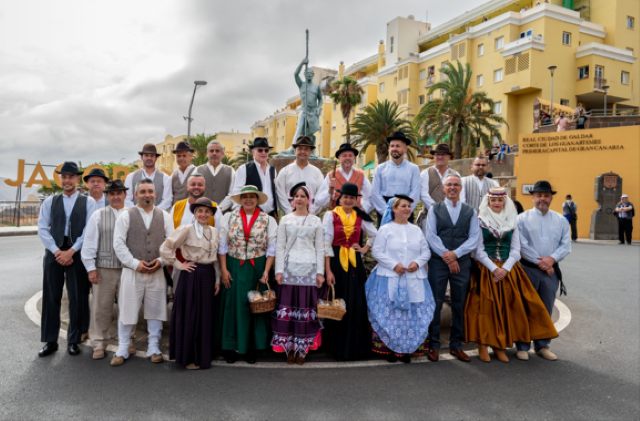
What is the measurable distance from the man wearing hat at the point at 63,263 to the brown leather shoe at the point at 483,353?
15.6 ft

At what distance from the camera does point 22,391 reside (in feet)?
12.8

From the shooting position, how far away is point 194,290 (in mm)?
4543

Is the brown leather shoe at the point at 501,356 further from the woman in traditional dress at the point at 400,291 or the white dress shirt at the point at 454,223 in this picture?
the white dress shirt at the point at 454,223


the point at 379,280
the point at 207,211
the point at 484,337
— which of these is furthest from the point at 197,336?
the point at 484,337

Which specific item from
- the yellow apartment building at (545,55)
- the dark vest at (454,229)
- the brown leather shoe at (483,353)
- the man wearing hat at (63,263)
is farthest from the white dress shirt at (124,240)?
the yellow apartment building at (545,55)

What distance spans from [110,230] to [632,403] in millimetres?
5696

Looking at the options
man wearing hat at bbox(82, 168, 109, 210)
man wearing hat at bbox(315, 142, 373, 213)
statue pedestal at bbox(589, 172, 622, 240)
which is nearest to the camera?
man wearing hat at bbox(82, 168, 109, 210)

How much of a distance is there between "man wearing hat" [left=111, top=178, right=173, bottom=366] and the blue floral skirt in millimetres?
2442

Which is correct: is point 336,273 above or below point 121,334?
above

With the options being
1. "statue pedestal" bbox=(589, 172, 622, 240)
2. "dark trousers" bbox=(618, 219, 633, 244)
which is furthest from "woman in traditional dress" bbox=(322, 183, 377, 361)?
"statue pedestal" bbox=(589, 172, 622, 240)

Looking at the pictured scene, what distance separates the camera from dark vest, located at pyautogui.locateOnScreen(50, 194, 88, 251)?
4941mm

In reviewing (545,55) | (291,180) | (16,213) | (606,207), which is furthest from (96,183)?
(545,55)

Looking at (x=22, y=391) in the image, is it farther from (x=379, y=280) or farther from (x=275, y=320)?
(x=379, y=280)

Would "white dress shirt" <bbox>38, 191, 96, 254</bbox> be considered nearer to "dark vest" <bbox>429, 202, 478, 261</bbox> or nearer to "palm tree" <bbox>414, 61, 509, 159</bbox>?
"dark vest" <bbox>429, 202, 478, 261</bbox>
